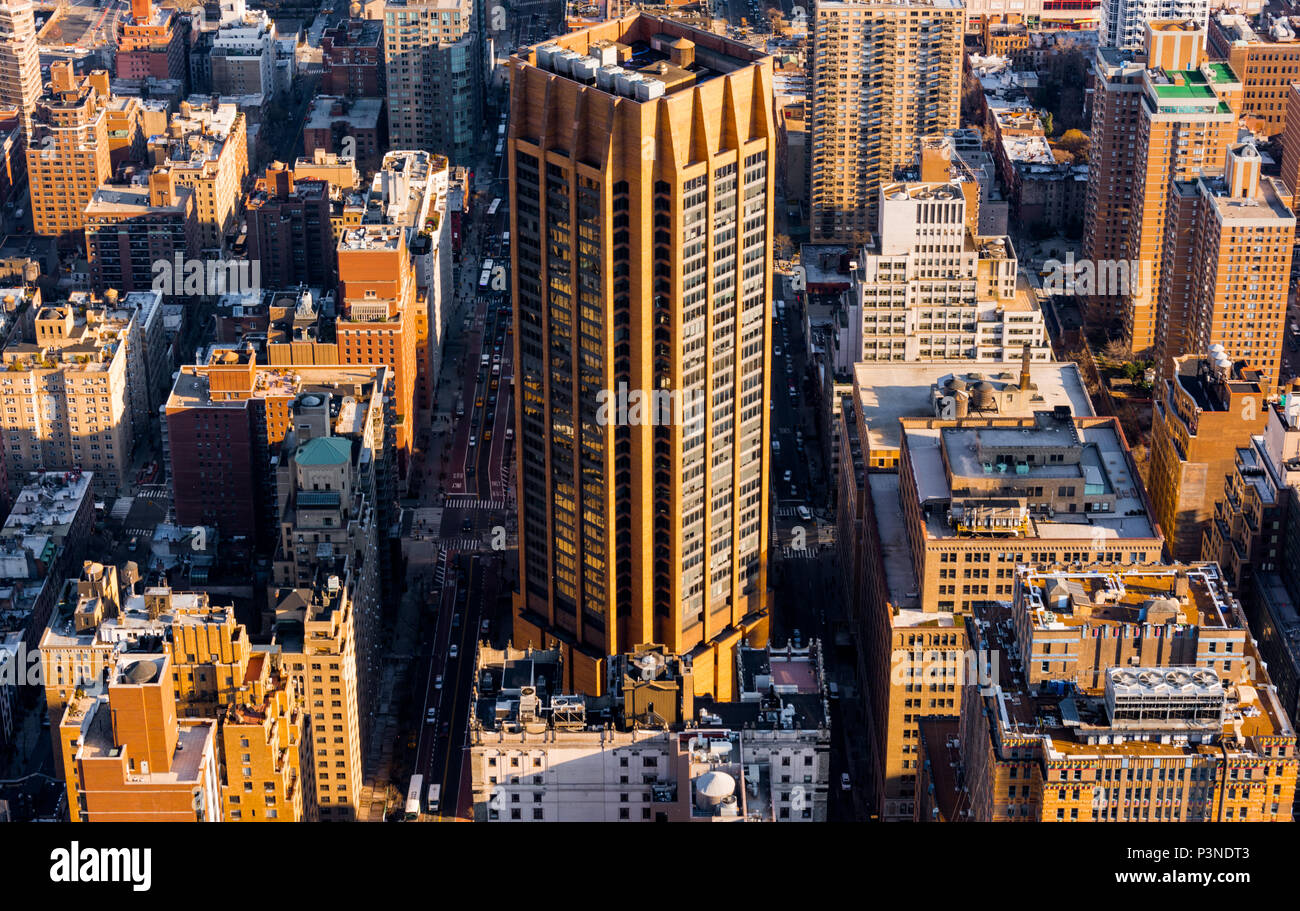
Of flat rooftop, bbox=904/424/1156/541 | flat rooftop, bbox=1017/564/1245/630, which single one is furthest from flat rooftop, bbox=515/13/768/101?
flat rooftop, bbox=1017/564/1245/630

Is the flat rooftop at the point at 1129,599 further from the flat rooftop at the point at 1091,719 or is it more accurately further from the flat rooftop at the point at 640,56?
the flat rooftop at the point at 640,56

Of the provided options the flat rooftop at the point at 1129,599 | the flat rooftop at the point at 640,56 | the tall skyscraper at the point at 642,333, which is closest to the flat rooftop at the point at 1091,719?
the flat rooftop at the point at 1129,599

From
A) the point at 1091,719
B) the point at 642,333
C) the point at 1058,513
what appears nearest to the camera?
the point at 1091,719

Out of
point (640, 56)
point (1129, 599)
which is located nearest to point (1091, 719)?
point (1129, 599)

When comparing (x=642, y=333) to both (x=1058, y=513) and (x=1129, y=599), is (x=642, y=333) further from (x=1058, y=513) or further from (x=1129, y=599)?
(x=1129, y=599)

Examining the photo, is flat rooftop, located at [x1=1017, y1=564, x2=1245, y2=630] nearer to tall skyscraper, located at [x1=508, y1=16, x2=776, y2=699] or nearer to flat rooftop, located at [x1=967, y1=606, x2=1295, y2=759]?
flat rooftop, located at [x1=967, y1=606, x2=1295, y2=759]

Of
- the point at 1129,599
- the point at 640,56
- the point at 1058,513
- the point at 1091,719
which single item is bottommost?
the point at 1058,513
